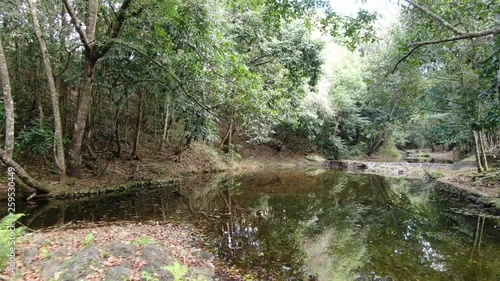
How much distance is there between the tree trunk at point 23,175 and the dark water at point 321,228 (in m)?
0.75

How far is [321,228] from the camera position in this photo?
7.99 meters

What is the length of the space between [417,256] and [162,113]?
13.9 m

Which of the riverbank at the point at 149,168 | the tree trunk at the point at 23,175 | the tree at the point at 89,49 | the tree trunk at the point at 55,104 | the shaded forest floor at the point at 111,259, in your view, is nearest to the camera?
the shaded forest floor at the point at 111,259

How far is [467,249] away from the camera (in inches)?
256

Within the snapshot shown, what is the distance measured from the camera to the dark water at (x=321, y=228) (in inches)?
214

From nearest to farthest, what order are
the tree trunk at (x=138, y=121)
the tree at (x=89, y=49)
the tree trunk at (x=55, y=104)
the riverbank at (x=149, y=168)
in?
1. the tree trunk at (x=55, y=104)
2. the tree at (x=89, y=49)
3. the riverbank at (x=149, y=168)
4. the tree trunk at (x=138, y=121)

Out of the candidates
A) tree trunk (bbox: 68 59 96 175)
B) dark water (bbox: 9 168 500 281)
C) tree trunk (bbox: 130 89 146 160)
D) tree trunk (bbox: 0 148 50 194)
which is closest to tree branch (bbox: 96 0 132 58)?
tree trunk (bbox: 68 59 96 175)

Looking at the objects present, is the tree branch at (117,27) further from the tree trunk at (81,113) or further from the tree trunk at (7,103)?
the tree trunk at (7,103)

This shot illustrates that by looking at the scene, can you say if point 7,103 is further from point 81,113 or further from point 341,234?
point 341,234

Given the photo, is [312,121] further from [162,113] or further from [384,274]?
[384,274]

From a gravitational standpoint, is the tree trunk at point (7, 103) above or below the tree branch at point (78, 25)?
below

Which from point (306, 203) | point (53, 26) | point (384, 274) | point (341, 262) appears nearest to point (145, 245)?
point (341, 262)

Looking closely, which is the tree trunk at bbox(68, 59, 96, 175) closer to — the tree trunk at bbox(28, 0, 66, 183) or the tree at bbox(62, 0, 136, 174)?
the tree at bbox(62, 0, 136, 174)

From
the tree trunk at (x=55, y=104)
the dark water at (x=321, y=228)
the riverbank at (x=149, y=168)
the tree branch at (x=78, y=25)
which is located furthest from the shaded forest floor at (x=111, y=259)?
the tree branch at (x=78, y=25)
